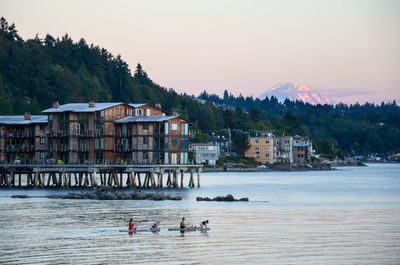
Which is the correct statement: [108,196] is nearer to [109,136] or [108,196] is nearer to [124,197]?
[124,197]

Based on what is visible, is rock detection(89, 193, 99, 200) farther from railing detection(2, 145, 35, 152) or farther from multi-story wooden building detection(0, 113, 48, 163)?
railing detection(2, 145, 35, 152)

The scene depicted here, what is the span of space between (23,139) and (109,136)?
56.8 feet

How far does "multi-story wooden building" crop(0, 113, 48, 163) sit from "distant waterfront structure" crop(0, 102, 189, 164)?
0.55 feet

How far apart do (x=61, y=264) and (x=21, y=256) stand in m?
3.93

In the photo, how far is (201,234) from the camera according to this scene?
5741 centimetres

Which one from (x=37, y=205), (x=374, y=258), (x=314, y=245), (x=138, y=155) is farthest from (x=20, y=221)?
(x=138, y=155)

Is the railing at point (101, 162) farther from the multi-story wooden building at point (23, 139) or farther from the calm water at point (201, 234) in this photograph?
the calm water at point (201, 234)

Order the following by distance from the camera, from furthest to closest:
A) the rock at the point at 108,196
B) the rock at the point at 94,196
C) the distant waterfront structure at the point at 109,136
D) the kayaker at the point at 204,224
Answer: the distant waterfront structure at the point at 109,136 < the rock at the point at 94,196 < the rock at the point at 108,196 < the kayaker at the point at 204,224

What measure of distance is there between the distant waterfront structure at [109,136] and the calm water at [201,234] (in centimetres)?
1800

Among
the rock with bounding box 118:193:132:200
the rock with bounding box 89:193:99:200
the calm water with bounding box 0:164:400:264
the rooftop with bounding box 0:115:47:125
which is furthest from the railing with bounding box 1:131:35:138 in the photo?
the rock with bounding box 118:193:132:200

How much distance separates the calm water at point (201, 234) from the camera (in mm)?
46906

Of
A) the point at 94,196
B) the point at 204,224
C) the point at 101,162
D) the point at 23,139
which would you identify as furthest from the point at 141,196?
the point at 23,139

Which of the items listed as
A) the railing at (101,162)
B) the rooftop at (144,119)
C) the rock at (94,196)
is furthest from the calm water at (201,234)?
the rooftop at (144,119)

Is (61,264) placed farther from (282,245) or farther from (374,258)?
(374,258)
